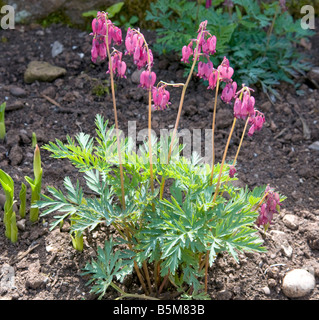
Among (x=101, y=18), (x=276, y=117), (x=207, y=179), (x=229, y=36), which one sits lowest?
(x=276, y=117)

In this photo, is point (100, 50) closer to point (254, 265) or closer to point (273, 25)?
point (254, 265)

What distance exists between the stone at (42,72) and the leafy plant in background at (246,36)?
1.00 m

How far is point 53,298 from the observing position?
9.36 ft

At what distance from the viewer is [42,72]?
4477mm

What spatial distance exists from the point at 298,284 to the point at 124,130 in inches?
77.6

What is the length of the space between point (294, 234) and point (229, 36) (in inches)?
74.6

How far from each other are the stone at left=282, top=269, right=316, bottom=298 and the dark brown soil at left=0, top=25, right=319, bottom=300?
4cm

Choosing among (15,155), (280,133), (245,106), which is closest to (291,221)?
(280,133)

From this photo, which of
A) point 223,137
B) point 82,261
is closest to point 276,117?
point 223,137

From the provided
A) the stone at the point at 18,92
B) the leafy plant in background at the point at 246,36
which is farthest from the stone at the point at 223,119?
the stone at the point at 18,92

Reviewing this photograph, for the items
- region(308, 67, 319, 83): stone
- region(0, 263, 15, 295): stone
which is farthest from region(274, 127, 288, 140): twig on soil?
region(0, 263, 15, 295): stone

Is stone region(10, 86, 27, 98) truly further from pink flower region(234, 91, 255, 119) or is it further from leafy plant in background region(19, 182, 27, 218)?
pink flower region(234, 91, 255, 119)

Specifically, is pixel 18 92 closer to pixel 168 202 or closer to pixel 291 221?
pixel 168 202
